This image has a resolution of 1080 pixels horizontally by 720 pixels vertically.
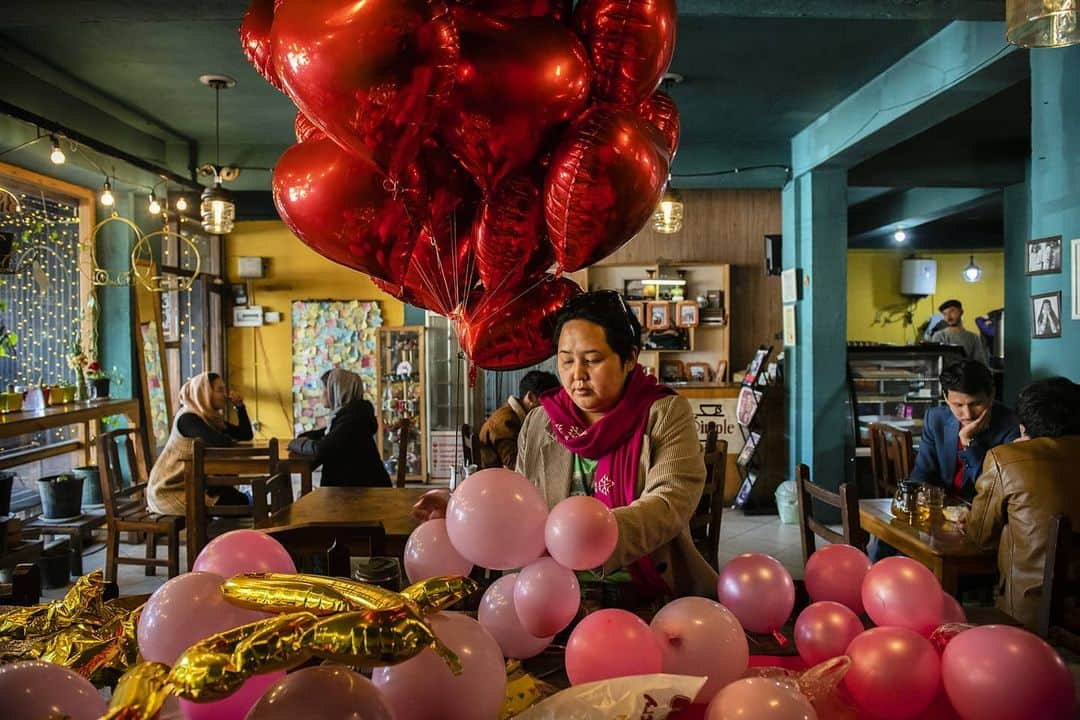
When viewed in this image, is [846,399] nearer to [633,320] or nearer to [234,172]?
[633,320]

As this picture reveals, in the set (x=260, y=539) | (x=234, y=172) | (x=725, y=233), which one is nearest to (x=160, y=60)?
(x=234, y=172)

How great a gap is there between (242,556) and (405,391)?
21.6 feet

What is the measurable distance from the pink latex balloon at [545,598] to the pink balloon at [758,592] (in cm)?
29

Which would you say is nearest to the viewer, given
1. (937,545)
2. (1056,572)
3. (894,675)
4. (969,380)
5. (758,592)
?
(894,675)

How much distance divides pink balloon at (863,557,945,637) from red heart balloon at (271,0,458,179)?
38.6 inches

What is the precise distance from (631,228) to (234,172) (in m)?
5.71

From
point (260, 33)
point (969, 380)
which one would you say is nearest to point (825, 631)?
point (260, 33)

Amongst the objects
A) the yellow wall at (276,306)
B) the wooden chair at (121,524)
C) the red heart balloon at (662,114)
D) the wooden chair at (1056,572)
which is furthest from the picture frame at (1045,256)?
the yellow wall at (276,306)

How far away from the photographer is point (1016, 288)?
21.5 ft

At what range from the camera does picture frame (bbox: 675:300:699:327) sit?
6926mm

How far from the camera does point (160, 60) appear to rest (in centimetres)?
444

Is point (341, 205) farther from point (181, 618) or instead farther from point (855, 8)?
point (855, 8)

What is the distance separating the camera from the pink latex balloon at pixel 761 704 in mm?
745

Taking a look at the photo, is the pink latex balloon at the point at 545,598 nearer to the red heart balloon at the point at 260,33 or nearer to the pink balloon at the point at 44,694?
the pink balloon at the point at 44,694
